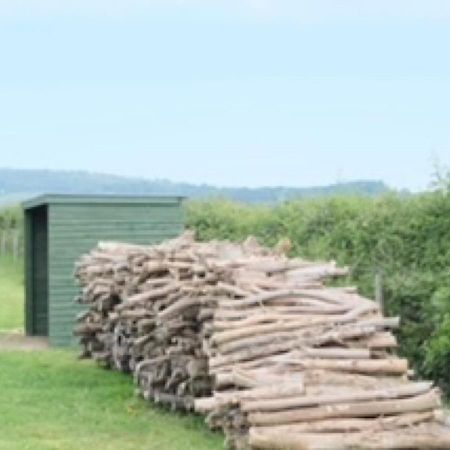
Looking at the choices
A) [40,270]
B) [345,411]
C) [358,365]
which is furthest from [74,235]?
[345,411]

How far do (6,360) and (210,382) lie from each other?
6.36 m

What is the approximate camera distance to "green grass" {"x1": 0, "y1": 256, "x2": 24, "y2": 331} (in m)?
26.1

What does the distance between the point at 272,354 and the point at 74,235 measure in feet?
36.7

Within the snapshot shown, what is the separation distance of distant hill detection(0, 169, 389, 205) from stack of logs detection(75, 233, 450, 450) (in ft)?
14.2

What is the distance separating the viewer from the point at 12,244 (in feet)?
144

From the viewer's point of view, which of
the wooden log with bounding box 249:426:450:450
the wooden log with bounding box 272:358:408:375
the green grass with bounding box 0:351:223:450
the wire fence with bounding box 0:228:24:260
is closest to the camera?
the wooden log with bounding box 249:426:450:450

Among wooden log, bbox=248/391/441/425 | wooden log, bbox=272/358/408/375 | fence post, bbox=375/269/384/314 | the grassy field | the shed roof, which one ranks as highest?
the shed roof

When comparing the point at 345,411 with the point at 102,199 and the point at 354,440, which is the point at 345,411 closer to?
the point at 354,440

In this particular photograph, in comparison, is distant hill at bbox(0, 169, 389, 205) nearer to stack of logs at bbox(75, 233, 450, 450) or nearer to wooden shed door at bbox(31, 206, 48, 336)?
wooden shed door at bbox(31, 206, 48, 336)

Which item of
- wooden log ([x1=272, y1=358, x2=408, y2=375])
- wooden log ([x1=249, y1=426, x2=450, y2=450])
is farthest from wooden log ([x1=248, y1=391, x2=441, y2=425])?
wooden log ([x1=272, y1=358, x2=408, y2=375])

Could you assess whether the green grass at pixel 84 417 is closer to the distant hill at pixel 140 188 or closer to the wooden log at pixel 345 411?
the wooden log at pixel 345 411

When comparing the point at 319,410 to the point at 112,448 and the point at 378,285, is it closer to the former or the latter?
the point at 112,448

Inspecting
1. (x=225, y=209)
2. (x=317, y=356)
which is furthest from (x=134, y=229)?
(x=317, y=356)

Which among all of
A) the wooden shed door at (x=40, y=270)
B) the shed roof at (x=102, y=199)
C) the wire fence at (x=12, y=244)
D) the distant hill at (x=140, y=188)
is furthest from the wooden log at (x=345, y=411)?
the wire fence at (x=12, y=244)
